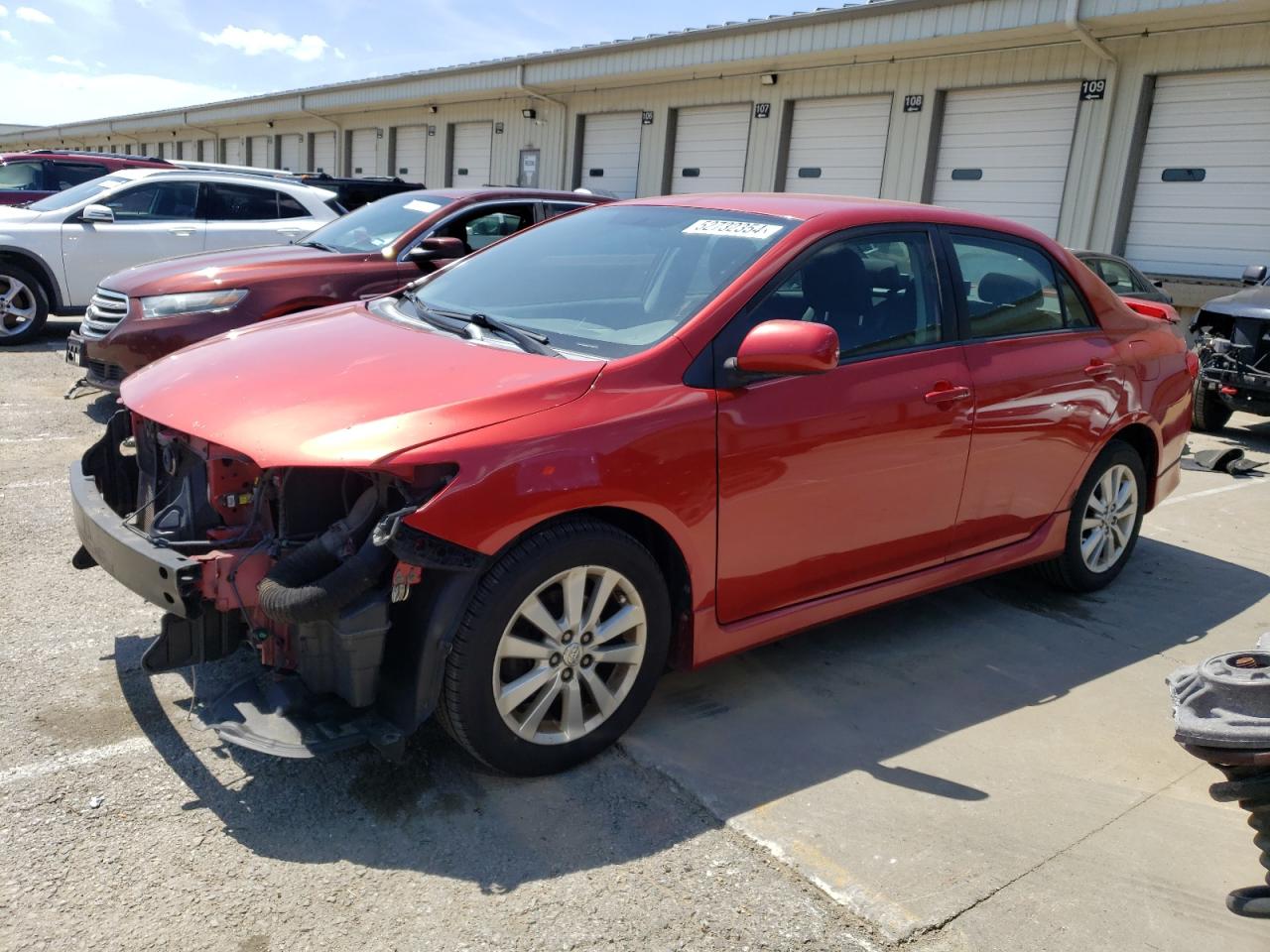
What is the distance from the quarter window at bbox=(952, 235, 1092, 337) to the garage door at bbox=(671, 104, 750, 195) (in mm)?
12571

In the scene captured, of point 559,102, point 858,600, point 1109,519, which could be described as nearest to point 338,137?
point 559,102

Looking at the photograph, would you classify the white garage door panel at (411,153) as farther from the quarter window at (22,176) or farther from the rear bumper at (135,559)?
the rear bumper at (135,559)

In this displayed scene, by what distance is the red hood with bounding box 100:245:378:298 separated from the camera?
672 cm

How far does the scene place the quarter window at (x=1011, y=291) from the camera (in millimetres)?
4203

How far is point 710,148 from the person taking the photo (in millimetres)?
17234

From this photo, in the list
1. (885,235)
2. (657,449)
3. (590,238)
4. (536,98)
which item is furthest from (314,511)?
(536,98)

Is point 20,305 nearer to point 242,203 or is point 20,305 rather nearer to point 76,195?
point 76,195

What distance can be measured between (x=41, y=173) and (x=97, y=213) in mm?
5166

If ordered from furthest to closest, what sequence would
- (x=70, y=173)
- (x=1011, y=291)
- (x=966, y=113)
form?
(x=70, y=173)
(x=966, y=113)
(x=1011, y=291)

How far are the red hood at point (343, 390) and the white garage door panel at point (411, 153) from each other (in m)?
22.4

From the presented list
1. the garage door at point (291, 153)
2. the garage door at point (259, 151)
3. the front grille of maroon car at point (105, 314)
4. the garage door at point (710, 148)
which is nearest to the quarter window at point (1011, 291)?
the front grille of maroon car at point (105, 314)

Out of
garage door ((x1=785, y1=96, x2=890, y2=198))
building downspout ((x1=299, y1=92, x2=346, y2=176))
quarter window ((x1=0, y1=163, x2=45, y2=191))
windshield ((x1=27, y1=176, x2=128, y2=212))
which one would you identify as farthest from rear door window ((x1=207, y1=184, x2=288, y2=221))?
building downspout ((x1=299, y1=92, x2=346, y2=176))

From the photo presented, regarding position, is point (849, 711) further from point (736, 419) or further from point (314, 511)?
point (314, 511)

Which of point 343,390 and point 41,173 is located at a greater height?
point 41,173
